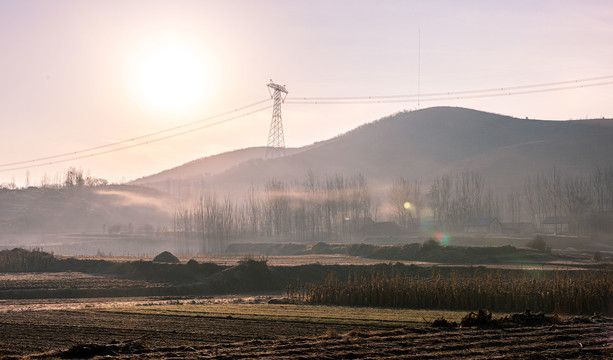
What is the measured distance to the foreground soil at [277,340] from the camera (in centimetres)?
1625

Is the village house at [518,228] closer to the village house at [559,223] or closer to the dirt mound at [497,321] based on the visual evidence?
the village house at [559,223]

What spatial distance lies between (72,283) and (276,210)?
86.0 metres

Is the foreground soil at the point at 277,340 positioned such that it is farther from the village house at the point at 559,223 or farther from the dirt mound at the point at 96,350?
the village house at the point at 559,223

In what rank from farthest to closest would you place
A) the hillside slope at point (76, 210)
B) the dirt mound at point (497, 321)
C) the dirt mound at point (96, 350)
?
the hillside slope at point (76, 210)
the dirt mound at point (497, 321)
the dirt mound at point (96, 350)

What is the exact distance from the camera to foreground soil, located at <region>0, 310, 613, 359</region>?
53.3 ft

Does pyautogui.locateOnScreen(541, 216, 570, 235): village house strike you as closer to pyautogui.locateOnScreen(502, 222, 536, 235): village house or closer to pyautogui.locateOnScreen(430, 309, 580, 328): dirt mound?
pyautogui.locateOnScreen(502, 222, 536, 235): village house

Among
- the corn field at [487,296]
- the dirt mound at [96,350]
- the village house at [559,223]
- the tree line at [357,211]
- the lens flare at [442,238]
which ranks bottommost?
the corn field at [487,296]

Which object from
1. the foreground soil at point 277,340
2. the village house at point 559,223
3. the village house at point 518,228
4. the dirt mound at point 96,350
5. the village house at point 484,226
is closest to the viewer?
the dirt mound at point 96,350

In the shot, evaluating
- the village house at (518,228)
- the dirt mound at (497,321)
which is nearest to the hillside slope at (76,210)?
the village house at (518,228)

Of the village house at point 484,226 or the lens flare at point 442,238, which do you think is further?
the village house at point 484,226

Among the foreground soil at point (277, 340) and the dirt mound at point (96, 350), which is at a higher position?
the dirt mound at point (96, 350)

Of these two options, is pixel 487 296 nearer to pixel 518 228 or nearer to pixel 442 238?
pixel 442 238

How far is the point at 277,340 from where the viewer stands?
746 inches

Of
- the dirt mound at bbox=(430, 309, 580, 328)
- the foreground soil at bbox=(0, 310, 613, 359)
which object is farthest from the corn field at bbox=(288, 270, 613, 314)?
the dirt mound at bbox=(430, 309, 580, 328)
